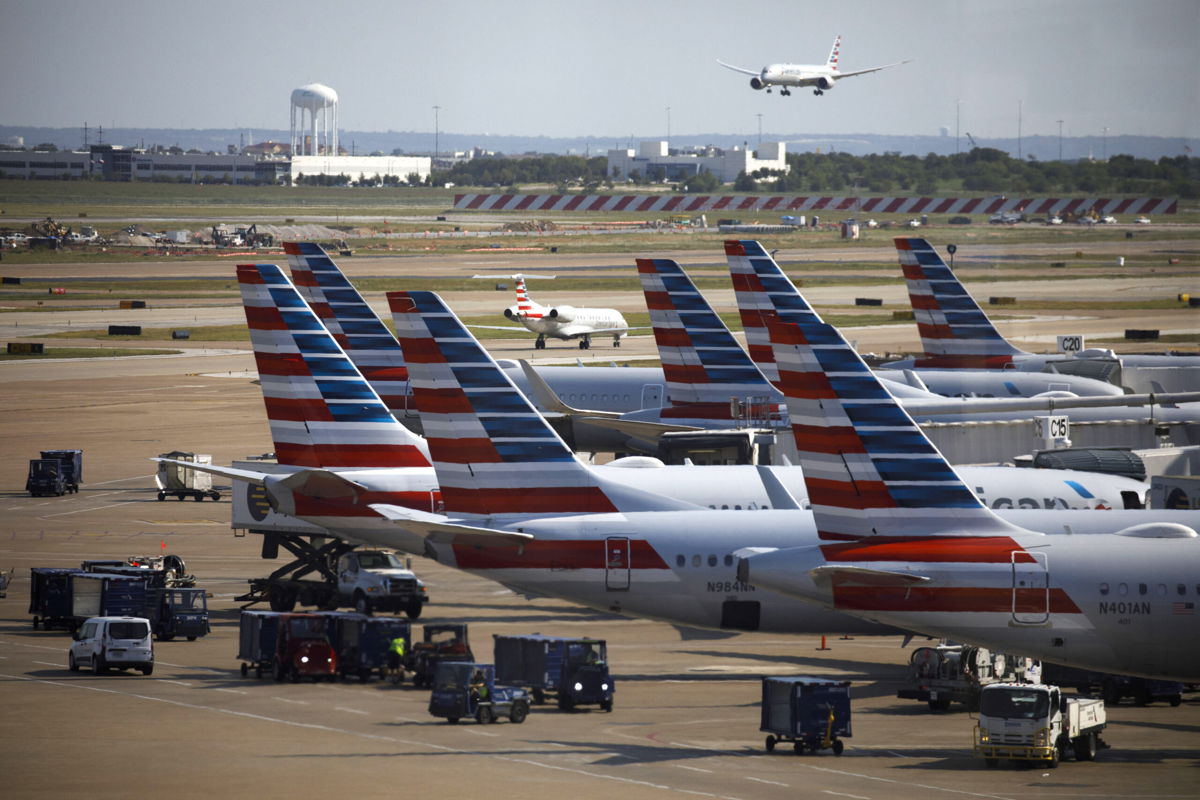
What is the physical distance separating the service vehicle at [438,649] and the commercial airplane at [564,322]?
9211 cm

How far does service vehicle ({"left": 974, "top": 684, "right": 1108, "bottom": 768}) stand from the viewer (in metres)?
31.7

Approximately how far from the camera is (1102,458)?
2071 inches

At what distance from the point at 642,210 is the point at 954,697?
333ft

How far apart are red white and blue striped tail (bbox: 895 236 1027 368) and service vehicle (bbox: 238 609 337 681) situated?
163 feet

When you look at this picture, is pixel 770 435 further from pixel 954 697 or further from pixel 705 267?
pixel 705 267

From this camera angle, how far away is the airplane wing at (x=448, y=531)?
3728cm

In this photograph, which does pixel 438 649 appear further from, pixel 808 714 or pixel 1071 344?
pixel 1071 344

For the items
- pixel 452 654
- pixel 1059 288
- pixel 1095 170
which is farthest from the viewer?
pixel 1059 288

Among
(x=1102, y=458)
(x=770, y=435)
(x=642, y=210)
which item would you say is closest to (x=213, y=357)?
(x=642, y=210)

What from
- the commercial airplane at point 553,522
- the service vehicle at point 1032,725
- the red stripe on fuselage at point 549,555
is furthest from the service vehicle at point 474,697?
the service vehicle at point 1032,725

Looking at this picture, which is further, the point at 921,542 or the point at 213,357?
the point at 213,357

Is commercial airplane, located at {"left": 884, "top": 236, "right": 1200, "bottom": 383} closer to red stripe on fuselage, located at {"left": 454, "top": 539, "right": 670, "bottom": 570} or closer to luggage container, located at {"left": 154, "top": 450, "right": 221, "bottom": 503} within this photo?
luggage container, located at {"left": 154, "top": 450, "right": 221, "bottom": 503}

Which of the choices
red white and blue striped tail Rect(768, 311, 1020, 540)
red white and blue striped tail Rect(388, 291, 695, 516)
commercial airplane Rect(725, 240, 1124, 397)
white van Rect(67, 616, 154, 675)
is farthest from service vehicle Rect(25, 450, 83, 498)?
red white and blue striped tail Rect(768, 311, 1020, 540)

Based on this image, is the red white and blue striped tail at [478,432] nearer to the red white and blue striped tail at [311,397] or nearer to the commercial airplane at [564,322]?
the red white and blue striped tail at [311,397]
